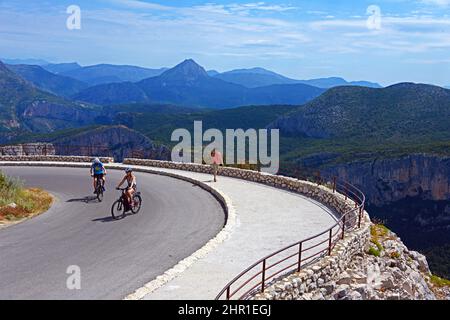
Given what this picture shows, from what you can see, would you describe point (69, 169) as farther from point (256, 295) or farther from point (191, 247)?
point (256, 295)

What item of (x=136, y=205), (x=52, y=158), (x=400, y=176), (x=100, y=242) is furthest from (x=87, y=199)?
(x=400, y=176)

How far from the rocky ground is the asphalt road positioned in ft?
13.0

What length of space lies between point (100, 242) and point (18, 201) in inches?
232

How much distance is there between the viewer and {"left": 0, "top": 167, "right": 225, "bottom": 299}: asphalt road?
1004cm

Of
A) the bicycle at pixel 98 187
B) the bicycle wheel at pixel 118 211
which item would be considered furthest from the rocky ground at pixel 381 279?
the bicycle at pixel 98 187

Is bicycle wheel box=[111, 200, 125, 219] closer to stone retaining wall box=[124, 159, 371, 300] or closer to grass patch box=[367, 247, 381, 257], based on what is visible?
stone retaining wall box=[124, 159, 371, 300]

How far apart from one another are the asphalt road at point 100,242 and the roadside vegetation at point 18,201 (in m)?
0.51

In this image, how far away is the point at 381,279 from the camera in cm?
1310

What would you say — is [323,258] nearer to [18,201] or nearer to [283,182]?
[283,182]

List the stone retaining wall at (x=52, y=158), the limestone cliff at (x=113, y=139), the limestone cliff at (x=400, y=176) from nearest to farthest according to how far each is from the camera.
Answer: the stone retaining wall at (x=52, y=158), the limestone cliff at (x=400, y=176), the limestone cliff at (x=113, y=139)

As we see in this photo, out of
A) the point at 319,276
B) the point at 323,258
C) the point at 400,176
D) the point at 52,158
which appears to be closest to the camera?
the point at 319,276

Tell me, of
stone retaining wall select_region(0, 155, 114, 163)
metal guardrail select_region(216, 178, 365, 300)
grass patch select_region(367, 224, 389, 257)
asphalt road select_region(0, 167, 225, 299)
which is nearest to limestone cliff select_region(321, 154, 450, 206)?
stone retaining wall select_region(0, 155, 114, 163)

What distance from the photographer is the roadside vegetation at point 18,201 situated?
15992mm

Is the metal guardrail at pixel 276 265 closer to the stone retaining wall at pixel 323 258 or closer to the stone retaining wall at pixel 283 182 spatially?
the stone retaining wall at pixel 323 258
